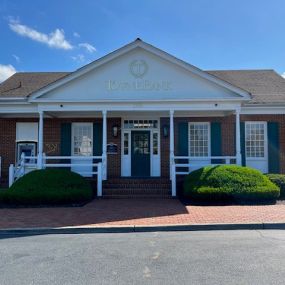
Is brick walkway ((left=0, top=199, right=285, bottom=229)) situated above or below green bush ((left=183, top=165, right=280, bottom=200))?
below

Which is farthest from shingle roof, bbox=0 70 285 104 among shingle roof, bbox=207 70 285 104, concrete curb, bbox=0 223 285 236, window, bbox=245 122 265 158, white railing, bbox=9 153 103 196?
concrete curb, bbox=0 223 285 236

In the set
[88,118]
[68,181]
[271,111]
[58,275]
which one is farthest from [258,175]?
[58,275]

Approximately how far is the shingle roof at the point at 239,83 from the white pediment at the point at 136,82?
8.24 ft

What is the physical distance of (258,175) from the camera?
13.2 m

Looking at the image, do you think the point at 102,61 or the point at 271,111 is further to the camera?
the point at 271,111

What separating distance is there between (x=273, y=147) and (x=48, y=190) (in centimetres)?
1056

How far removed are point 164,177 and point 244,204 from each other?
4938 millimetres

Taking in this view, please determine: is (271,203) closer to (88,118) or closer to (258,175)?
(258,175)

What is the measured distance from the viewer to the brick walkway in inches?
356

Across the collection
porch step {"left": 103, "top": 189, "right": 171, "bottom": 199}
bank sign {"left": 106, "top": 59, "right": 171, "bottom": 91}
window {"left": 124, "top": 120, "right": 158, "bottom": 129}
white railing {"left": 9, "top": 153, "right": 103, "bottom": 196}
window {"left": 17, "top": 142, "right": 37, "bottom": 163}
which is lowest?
porch step {"left": 103, "top": 189, "right": 171, "bottom": 199}

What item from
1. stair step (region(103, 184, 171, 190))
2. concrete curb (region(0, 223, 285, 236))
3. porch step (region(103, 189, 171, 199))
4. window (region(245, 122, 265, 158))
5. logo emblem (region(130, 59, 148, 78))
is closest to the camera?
concrete curb (region(0, 223, 285, 236))

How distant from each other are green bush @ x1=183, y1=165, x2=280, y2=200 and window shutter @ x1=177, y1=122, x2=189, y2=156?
10.2 feet

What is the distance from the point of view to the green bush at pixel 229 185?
1220cm

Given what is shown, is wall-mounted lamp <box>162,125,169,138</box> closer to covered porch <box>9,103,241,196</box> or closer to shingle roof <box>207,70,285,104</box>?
covered porch <box>9,103,241,196</box>
